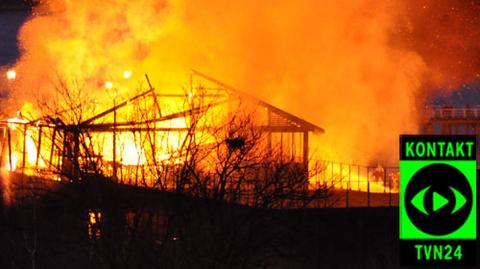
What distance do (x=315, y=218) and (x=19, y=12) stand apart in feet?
85.3

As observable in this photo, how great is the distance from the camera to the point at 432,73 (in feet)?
152

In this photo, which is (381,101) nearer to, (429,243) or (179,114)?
(179,114)

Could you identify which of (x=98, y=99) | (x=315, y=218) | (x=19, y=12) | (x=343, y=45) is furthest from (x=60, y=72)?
(x=315, y=218)

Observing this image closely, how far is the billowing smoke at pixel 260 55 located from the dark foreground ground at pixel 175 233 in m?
9.59

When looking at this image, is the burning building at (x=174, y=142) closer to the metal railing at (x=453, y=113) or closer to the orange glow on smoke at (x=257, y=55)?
the orange glow on smoke at (x=257, y=55)

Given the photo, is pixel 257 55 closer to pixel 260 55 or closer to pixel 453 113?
pixel 260 55

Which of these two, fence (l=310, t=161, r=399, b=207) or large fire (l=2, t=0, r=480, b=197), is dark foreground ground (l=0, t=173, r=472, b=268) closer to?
fence (l=310, t=161, r=399, b=207)

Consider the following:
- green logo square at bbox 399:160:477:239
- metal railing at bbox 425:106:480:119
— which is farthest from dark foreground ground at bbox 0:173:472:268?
metal railing at bbox 425:106:480:119

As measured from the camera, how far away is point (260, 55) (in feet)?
130

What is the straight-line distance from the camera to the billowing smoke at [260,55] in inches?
1484

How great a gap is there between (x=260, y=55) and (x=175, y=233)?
1990cm

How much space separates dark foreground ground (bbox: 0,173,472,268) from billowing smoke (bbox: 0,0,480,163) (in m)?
9.59

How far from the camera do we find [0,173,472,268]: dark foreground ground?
19.2 metres

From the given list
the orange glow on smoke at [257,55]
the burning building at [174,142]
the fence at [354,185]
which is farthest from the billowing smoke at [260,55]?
the burning building at [174,142]
